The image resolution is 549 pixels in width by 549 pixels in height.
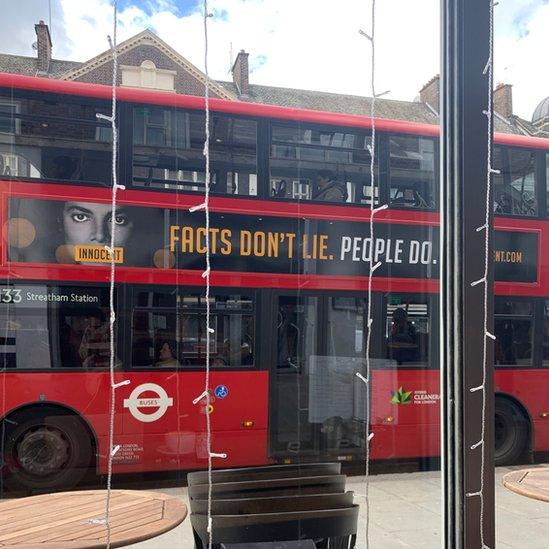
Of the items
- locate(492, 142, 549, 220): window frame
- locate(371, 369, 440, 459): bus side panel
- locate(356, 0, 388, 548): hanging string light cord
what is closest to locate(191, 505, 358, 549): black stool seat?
locate(356, 0, 388, 548): hanging string light cord

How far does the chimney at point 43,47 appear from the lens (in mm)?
2184

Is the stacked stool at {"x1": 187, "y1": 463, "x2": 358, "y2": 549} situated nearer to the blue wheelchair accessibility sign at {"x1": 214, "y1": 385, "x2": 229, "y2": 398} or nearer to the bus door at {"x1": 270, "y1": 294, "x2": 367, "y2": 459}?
the bus door at {"x1": 270, "y1": 294, "x2": 367, "y2": 459}

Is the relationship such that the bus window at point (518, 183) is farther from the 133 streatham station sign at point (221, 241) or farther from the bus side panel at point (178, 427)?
the bus side panel at point (178, 427)

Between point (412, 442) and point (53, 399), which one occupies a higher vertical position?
point (53, 399)

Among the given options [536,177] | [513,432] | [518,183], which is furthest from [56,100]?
[513,432]

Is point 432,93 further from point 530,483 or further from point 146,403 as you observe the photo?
point 146,403

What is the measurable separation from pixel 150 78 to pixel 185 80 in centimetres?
29

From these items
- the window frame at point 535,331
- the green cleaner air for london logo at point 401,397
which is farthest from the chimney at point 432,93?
the green cleaner air for london logo at point 401,397

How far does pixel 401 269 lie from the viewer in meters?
2.91

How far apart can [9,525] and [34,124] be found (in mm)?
1885

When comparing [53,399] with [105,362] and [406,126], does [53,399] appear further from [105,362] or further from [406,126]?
[406,126]

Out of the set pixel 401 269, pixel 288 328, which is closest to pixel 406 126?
pixel 401 269

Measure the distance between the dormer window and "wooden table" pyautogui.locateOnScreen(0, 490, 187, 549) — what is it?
171cm

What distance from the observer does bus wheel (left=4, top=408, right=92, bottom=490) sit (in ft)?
9.16
